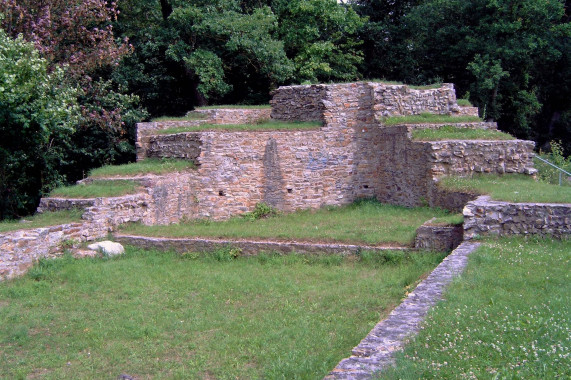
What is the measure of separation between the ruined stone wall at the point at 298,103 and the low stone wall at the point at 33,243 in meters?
7.33

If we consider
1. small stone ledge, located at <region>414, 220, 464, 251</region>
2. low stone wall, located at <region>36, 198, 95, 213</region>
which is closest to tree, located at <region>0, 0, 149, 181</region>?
low stone wall, located at <region>36, 198, 95, 213</region>

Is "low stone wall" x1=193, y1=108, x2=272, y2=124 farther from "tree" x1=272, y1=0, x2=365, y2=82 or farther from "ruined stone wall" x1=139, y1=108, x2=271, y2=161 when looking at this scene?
"tree" x1=272, y1=0, x2=365, y2=82

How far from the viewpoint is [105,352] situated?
20.4 ft

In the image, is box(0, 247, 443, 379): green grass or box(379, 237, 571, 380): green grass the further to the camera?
box(0, 247, 443, 379): green grass

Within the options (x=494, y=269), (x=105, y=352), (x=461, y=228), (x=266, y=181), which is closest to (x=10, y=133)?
(x=266, y=181)

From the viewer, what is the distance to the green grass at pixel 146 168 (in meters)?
13.4

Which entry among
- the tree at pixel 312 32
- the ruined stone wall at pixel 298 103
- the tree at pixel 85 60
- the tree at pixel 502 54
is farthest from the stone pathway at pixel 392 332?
the tree at pixel 502 54

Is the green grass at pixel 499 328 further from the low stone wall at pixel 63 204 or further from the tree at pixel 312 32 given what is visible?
the tree at pixel 312 32

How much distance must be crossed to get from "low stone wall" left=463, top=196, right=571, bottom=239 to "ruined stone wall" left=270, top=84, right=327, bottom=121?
7531mm

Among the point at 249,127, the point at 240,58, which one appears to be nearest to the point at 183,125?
the point at 249,127

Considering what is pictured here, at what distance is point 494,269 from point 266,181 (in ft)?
28.1

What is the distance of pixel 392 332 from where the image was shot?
5020 millimetres

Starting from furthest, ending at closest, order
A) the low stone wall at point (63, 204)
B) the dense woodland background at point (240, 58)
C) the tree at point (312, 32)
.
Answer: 1. the tree at point (312, 32)
2. the dense woodland background at point (240, 58)
3. the low stone wall at point (63, 204)

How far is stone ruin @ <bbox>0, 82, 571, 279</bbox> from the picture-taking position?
1274 cm
